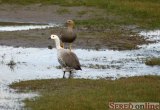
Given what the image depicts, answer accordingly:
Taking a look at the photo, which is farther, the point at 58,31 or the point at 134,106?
the point at 58,31

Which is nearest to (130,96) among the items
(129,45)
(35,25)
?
(129,45)

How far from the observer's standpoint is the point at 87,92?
14.3 meters

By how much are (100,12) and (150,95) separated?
24627mm

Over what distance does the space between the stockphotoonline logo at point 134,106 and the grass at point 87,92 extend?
0.21 meters

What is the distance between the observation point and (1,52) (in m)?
23.2

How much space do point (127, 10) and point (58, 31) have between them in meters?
9.42

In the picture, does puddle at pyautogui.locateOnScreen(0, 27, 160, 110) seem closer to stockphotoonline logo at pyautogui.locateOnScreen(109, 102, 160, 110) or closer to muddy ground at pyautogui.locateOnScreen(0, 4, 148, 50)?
muddy ground at pyautogui.locateOnScreen(0, 4, 148, 50)

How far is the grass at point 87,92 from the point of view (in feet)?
42.6

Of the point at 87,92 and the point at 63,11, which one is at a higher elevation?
the point at 87,92

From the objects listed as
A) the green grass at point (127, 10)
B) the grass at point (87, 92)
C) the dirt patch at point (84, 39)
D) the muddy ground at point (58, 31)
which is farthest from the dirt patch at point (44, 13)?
the grass at point (87, 92)

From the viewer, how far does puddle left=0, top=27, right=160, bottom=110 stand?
16797mm

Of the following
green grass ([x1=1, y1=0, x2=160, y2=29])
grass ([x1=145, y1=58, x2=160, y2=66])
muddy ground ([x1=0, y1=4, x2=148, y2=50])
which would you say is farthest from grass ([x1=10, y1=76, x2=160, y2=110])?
green grass ([x1=1, y1=0, x2=160, y2=29])

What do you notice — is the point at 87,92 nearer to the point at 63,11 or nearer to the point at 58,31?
the point at 58,31

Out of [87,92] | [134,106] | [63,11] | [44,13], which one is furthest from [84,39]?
[134,106]
